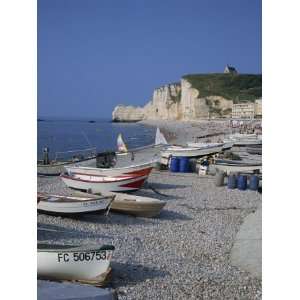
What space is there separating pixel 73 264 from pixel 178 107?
227 ft

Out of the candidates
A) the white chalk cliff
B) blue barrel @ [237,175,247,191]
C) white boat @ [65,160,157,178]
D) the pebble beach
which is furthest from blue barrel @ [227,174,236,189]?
the white chalk cliff

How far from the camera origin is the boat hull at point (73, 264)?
3820 mm

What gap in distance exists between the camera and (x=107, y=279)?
414cm

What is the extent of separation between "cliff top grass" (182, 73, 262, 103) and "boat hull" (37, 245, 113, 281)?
55914mm

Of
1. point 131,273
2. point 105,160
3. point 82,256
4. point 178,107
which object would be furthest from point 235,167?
point 178,107

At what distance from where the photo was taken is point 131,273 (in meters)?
4.58

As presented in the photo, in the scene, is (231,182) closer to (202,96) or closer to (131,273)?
(131,273)

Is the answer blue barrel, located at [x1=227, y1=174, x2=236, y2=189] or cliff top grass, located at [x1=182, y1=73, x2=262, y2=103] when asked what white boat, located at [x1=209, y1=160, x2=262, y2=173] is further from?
cliff top grass, located at [x1=182, y1=73, x2=262, y2=103]

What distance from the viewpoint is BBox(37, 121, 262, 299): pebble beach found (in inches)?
164

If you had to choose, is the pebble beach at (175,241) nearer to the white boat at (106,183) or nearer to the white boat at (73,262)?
the white boat at (73,262)
